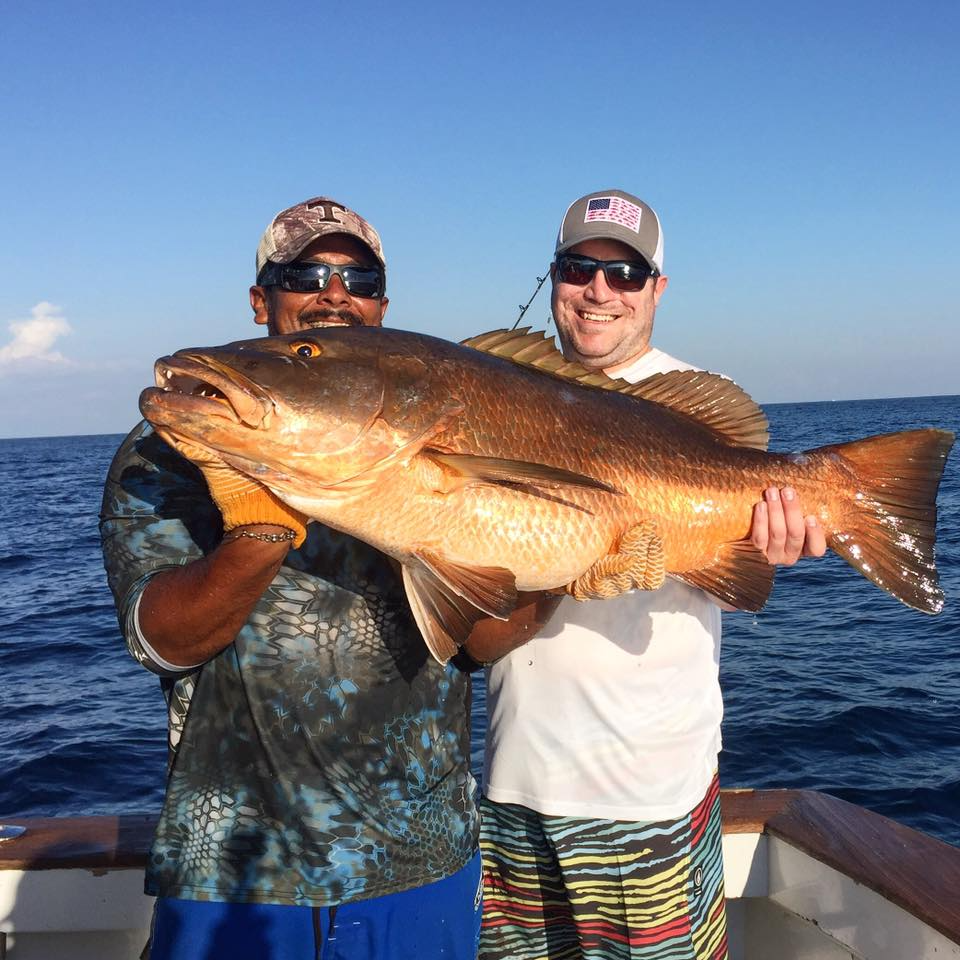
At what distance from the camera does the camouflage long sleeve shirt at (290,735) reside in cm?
244

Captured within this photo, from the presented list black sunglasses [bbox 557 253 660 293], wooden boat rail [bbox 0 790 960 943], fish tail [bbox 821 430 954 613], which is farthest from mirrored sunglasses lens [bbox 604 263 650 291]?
wooden boat rail [bbox 0 790 960 943]

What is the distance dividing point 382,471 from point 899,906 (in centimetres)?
258

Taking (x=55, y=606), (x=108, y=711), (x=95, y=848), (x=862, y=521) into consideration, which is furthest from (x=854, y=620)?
(x=55, y=606)

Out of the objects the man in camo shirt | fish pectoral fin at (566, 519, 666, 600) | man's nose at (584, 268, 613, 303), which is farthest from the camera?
man's nose at (584, 268, 613, 303)

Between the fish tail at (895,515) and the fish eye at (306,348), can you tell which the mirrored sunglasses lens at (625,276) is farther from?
the fish eye at (306,348)

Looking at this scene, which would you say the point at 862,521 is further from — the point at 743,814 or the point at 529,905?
the point at 529,905

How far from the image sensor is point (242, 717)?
2.52 m

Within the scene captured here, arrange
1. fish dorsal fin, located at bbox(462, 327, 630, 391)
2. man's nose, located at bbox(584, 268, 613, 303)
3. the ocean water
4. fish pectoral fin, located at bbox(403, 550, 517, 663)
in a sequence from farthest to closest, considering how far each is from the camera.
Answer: the ocean water < man's nose, located at bbox(584, 268, 613, 303) < fish dorsal fin, located at bbox(462, 327, 630, 391) < fish pectoral fin, located at bbox(403, 550, 517, 663)

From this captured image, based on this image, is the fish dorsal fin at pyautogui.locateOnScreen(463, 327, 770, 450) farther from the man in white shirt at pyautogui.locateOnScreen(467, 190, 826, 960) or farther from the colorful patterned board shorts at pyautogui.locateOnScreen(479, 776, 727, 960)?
the colorful patterned board shorts at pyautogui.locateOnScreen(479, 776, 727, 960)

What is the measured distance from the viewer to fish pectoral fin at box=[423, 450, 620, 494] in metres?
2.49

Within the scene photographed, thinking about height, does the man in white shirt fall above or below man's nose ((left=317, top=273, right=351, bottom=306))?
below

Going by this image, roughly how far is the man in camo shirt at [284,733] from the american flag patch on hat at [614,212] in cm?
188

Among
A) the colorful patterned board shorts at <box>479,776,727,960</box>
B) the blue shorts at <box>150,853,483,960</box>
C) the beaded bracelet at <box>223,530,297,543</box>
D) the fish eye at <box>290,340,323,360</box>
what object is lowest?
the colorful patterned board shorts at <box>479,776,727,960</box>

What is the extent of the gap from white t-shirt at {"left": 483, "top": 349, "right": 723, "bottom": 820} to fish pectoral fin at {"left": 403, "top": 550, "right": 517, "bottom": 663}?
82 cm
